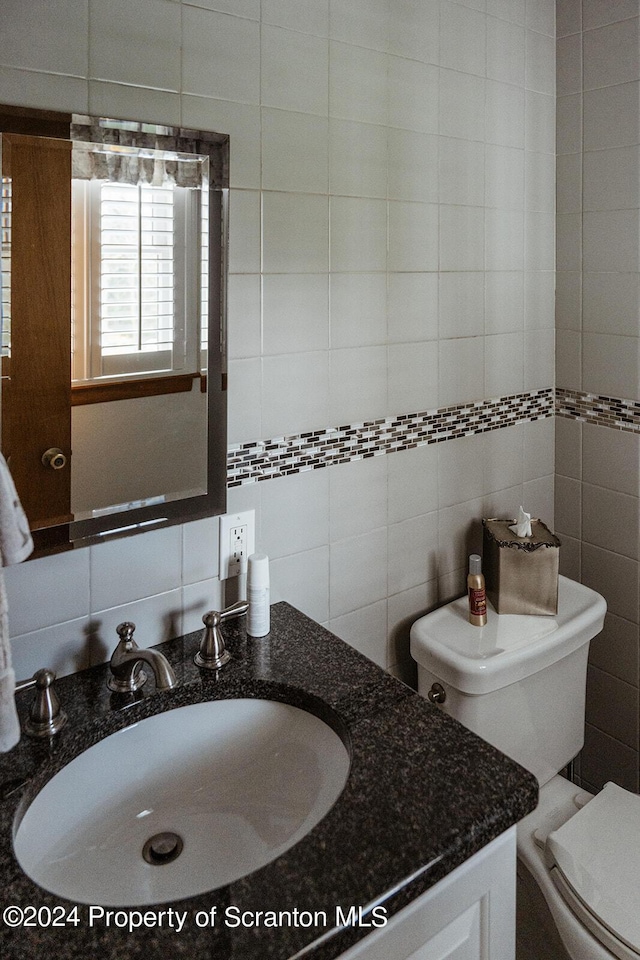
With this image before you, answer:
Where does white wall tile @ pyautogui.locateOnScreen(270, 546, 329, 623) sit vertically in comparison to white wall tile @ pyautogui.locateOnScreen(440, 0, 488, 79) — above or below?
below

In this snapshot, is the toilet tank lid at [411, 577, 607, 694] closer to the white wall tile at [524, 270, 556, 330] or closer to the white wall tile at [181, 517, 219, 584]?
the white wall tile at [181, 517, 219, 584]

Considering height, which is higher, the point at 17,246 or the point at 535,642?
the point at 17,246

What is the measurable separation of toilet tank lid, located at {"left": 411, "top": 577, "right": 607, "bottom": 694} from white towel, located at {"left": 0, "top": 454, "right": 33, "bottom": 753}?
907 millimetres

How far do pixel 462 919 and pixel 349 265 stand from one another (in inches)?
45.1

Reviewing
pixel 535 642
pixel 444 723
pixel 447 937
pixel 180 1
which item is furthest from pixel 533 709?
pixel 180 1

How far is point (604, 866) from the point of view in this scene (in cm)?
136

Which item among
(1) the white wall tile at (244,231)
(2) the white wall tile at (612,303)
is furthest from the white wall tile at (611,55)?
(1) the white wall tile at (244,231)

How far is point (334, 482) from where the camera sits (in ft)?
5.02

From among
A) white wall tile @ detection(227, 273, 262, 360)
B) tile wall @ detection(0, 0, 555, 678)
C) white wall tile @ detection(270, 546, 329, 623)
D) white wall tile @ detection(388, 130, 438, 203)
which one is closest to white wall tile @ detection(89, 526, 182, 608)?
tile wall @ detection(0, 0, 555, 678)

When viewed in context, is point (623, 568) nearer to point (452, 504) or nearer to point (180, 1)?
point (452, 504)

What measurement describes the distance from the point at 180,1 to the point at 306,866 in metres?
1.30

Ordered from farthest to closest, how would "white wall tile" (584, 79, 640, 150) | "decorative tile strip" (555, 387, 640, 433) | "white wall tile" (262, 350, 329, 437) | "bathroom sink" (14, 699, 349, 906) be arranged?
"decorative tile strip" (555, 387, 640, 433) → "white wall tile" (584, 79, 640, 150) → "white wall tile" (262, 350, 329, 437) → "bathroom sink" (14, 699, 349, 906)

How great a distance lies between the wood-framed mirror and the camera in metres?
1.06

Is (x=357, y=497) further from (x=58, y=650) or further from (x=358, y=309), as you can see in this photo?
(x=58, y=650)
